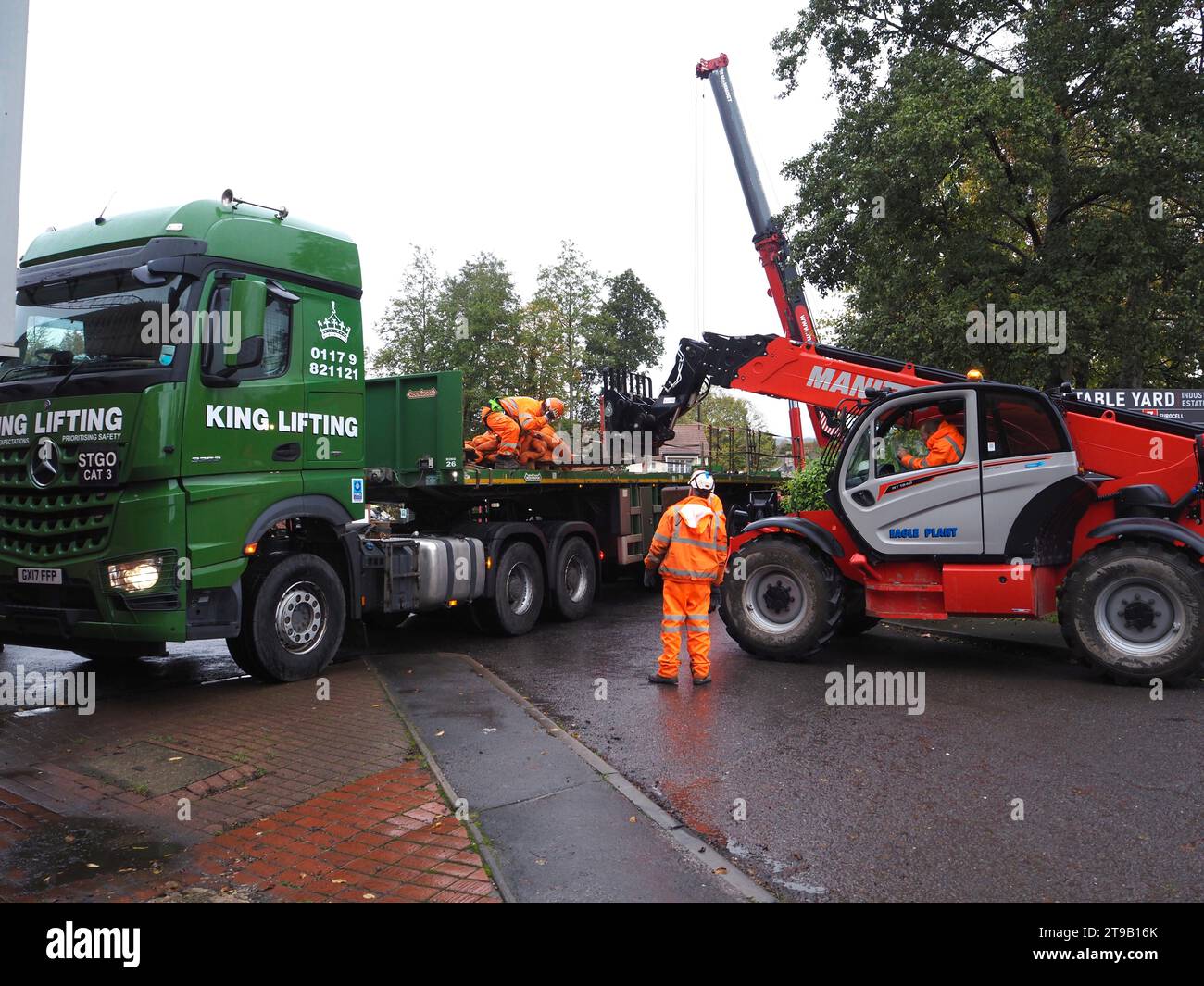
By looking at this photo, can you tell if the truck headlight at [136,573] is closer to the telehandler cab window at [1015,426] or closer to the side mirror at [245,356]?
the side mirror at [245,356]

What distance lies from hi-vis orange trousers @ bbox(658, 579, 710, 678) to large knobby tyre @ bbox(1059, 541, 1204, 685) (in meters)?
2.82

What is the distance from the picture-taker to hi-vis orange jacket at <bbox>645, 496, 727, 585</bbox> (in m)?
7.56

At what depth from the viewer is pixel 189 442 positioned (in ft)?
21.4

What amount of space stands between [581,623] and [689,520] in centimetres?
417

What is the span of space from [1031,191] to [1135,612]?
957cm

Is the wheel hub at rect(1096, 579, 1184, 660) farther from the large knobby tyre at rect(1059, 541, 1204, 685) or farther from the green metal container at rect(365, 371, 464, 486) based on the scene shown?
the green metal container at rect(365, 371, 464, 486)

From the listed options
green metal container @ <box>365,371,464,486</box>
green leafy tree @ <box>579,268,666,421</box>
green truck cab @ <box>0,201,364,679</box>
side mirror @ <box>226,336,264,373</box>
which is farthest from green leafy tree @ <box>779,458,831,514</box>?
green leafy tree @ <box>579,268,666,421</box>

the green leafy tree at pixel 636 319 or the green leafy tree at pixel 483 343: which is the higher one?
the green leafy tree at pixel 636 319

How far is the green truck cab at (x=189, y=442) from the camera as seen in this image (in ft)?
21.0

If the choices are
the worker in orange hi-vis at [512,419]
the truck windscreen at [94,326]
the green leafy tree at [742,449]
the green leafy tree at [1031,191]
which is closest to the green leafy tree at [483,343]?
the green leafy tree at [742,449]

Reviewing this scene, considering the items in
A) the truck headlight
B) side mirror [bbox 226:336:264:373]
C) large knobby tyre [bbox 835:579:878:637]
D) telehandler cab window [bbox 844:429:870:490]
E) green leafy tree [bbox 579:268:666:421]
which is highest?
green leafy tree [bbox 579:268:666:421]

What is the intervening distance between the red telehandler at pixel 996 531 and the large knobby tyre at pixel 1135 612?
0.03 ft

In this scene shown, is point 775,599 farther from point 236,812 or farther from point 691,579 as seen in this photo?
point 236,812

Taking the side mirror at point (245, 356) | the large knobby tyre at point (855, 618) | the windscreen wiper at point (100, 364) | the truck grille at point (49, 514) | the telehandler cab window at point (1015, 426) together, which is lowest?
the large knobby tyre at point (855, 618)
